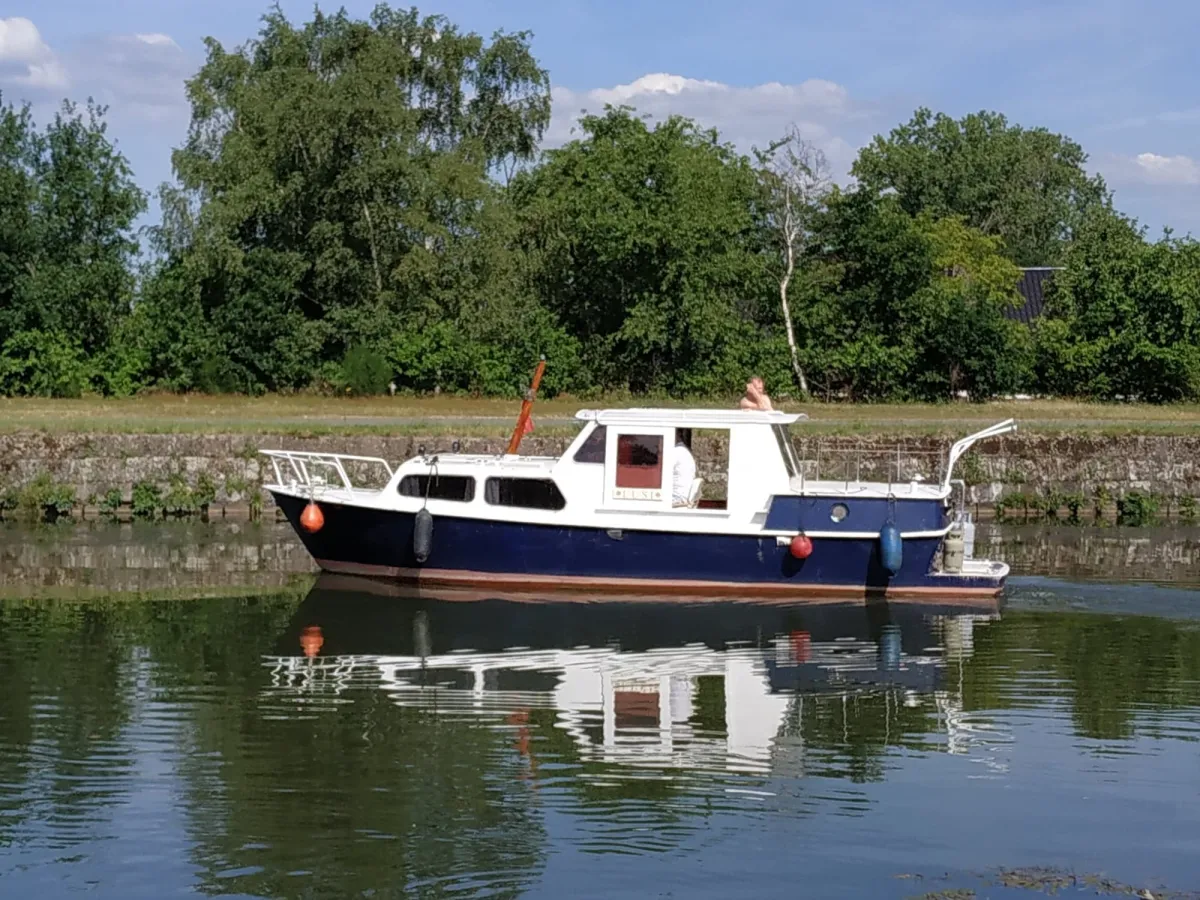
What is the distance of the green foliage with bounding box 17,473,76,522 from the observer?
29766mm

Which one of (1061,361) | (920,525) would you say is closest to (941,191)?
(1061,361)

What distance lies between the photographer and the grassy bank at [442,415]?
106 ft

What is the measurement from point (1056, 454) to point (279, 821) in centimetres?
2419

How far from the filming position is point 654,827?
11359mm

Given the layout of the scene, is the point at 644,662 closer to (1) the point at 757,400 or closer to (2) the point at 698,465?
(1) the point at 757,400

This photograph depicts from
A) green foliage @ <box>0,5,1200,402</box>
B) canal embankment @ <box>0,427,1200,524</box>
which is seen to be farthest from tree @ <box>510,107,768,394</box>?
canal embankment @ <box>0,427,1200,524</box>

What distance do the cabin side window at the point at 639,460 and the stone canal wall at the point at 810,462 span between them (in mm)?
8188

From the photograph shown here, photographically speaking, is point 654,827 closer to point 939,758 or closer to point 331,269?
point 939,758

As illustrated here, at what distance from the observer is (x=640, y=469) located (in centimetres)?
2141

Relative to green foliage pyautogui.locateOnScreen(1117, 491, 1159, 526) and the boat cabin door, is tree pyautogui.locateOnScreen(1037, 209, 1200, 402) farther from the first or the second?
the boat cabin door

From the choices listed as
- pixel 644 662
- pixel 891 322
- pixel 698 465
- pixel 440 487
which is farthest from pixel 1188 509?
pixel 644 662

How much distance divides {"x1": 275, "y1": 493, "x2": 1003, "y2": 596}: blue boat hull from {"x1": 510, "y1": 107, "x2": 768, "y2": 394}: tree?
71.6ft

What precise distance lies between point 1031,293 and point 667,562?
5065 centimetres

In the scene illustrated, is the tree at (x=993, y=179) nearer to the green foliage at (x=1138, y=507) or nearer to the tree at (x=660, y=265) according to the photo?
the tree at (x=660, y=265)
